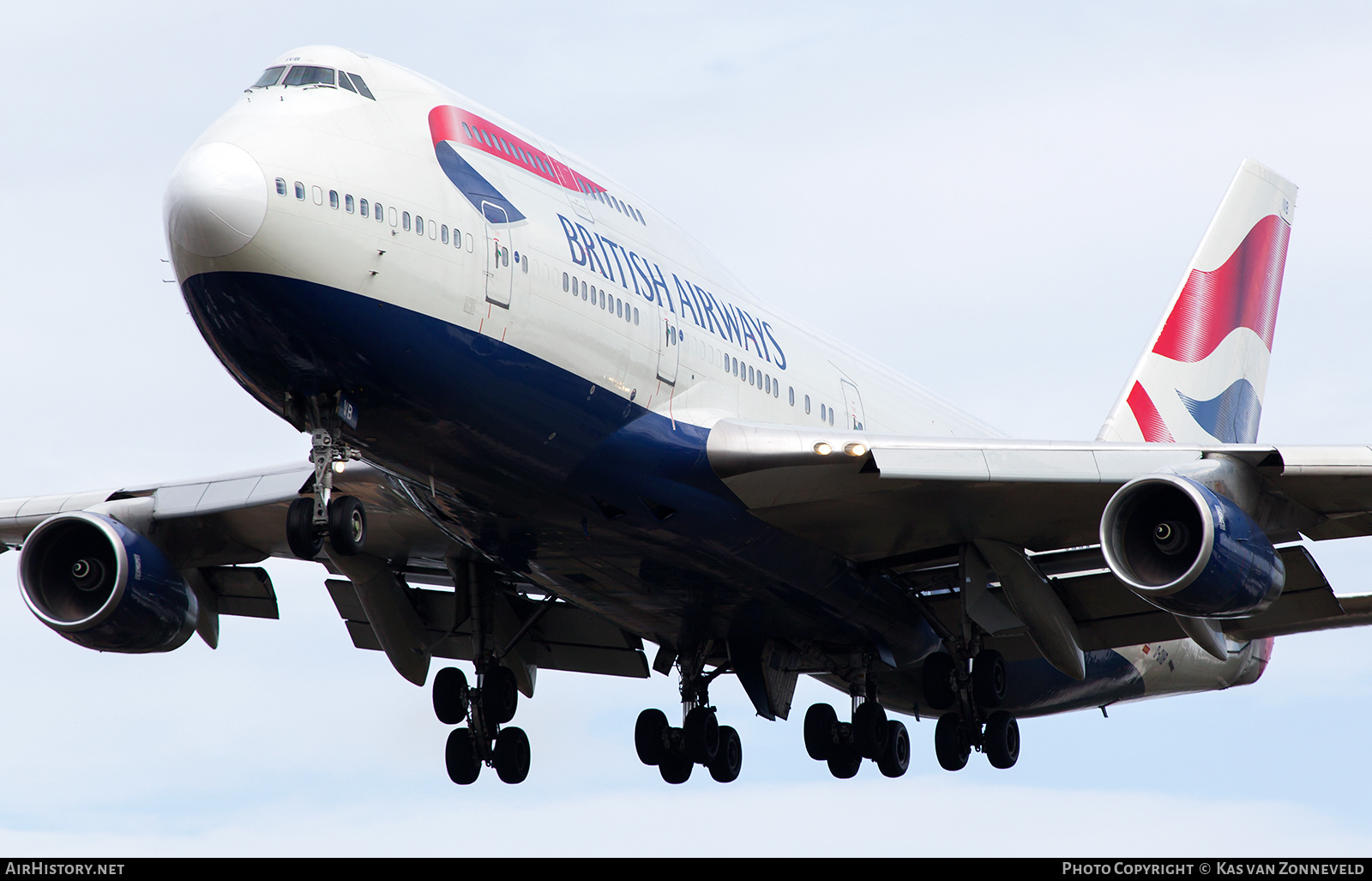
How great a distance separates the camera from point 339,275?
50.7ft

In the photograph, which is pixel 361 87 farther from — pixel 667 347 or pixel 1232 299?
pixel 1232 299

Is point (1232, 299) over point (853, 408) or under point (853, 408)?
over

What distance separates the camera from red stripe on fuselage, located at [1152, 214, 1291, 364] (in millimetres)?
32188

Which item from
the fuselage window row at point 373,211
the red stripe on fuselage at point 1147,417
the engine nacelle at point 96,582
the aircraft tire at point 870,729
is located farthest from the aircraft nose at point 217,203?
the red stripe on fuselage at point 1147,417

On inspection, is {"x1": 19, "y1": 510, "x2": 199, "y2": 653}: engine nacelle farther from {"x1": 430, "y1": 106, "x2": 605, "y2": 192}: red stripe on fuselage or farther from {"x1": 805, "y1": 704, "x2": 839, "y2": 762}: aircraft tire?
{"x1": 805, "y1": 704, "x2": 839, "y2": 762}: aircraft tire

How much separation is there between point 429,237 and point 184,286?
2.32 metres

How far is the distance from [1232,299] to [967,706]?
14.7m

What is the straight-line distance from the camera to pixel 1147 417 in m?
30.7

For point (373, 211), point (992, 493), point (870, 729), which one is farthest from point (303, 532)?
point (870, 729)

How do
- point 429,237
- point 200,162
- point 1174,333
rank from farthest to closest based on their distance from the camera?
point 1174,333
point 429,237
point 200,162

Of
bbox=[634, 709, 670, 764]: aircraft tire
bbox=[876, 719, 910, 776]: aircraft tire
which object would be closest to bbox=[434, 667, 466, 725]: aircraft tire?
bbox=[634, 709, 670, 764]: aircraft tire

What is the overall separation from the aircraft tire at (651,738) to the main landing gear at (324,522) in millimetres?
9414
